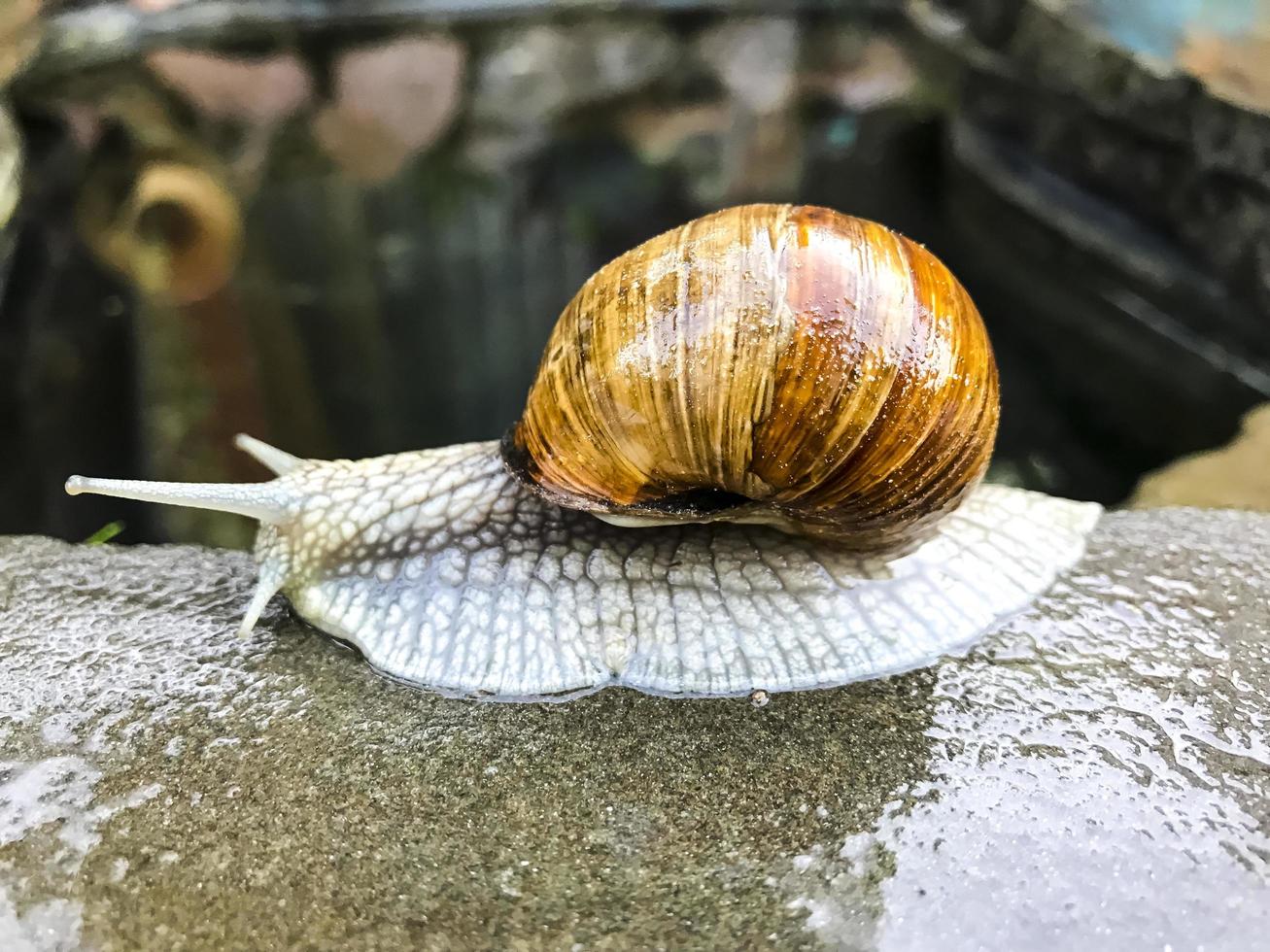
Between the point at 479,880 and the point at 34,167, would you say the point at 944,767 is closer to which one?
the point at 479,880

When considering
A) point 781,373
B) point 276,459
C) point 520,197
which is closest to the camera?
point 781,373

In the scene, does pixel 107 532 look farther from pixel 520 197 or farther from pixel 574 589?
pixel 520 197

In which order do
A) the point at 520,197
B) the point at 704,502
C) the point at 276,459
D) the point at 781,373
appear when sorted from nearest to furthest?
1. the point at 781,373
2. the point at 704,502
3. the point at 276,459
4. the point at 520,197

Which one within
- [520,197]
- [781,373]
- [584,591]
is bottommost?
[584,591]

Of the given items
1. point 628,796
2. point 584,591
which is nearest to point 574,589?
point 584,591

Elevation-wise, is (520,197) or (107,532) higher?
(520,197)
